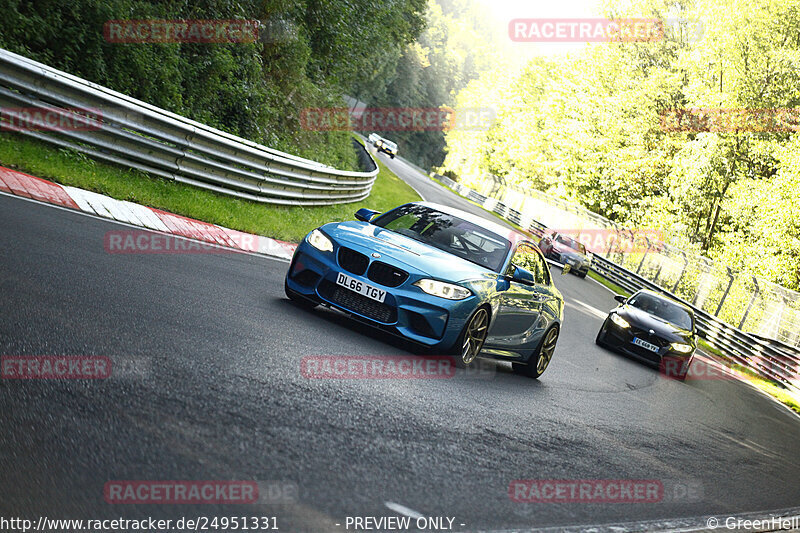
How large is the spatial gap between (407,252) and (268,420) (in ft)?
11.9

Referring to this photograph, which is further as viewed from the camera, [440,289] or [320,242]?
[320,242]

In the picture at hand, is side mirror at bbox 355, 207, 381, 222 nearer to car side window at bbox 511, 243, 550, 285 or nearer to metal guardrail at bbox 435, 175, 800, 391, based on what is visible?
car side window at bbox 511, 243, 550, 285

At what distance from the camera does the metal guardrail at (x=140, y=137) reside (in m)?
10.8

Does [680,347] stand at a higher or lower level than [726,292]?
lower

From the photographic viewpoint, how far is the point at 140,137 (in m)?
12.6

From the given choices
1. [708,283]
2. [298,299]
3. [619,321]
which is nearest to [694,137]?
[708,283]

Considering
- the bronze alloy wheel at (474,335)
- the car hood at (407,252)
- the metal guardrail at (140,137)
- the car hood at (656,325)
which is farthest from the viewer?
the car hood at (656,325)

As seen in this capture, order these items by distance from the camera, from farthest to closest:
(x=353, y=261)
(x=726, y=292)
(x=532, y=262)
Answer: (x=726, y=292) → (x=532, y=262) → (x=353, y=261)

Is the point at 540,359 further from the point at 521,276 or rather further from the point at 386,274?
the point at 386,274

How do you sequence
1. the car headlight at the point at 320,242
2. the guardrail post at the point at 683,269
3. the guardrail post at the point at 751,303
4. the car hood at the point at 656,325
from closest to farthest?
the car headlight at the point at 320,242
the car hood at the point at 656,325
the guardrail post at the point at 751,303
the guardrail post at the point at 683,269

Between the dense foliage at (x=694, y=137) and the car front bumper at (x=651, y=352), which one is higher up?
the dense foliage at (x=694, y=137)

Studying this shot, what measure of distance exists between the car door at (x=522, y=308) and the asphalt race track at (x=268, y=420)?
44 centimetres

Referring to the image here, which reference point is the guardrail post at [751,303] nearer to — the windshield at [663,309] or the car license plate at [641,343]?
the windshield at [663,309]

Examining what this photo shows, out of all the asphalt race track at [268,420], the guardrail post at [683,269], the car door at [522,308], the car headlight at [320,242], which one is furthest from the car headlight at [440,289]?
the guardrail post at [683,269]
